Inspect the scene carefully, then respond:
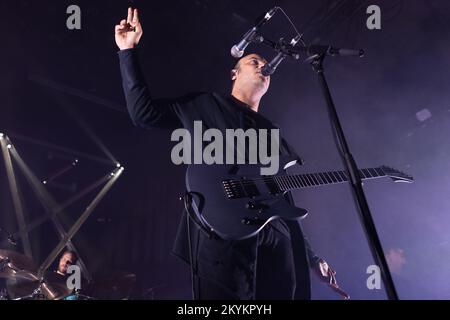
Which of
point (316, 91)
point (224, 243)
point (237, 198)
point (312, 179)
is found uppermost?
point (316, 91)

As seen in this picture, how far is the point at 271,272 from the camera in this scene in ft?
6.24

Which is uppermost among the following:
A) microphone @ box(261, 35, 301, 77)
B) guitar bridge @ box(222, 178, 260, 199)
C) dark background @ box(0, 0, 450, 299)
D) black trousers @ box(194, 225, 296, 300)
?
dark background @ box(0, 0, 450, 299)

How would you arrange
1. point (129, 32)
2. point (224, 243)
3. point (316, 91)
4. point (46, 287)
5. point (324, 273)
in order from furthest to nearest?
point (316, 91)
point (46, 287)
point (324, 273)
point (129, 32)
point (224, 243)

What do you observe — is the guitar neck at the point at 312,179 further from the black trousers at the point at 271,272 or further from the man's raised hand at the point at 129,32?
the man's raised hand at the point at 129,32

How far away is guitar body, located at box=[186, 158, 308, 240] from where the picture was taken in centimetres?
181

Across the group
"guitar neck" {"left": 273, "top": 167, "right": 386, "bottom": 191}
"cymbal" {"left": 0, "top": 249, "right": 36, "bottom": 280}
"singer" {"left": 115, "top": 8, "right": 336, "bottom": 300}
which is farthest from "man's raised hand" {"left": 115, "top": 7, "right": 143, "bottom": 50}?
"cymbal" {"left": 0, "top": 249, "right": 36, "bottom": 280}

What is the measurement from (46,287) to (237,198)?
4.72 meters

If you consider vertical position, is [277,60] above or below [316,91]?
below

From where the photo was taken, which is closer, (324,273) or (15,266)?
(324,273)

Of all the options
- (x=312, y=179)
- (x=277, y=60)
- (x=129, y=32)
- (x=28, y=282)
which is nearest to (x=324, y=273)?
(x=312, y=179)

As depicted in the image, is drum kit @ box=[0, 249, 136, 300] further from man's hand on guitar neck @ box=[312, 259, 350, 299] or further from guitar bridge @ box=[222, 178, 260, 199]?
guitar bridge @ box=[222, 178, 260, 199]

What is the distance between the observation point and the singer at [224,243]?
1.78 m

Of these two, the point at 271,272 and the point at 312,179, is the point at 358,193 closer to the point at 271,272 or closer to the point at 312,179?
the point at 271,272

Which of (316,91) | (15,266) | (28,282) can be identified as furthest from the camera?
(316,91)
